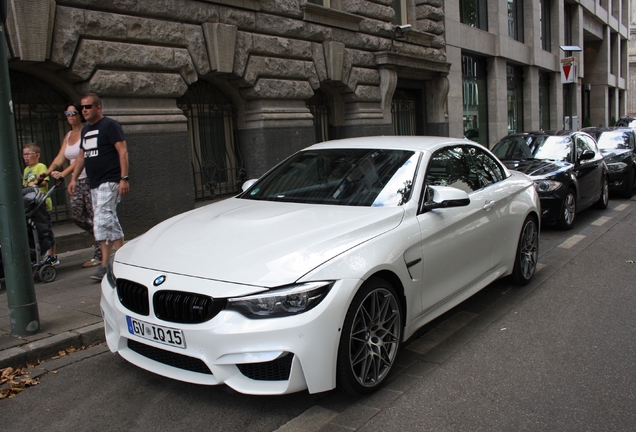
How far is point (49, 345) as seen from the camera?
4.60 metres

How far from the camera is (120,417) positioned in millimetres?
3609

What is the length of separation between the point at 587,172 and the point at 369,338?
8.17 m

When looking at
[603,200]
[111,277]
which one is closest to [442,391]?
[111,277]

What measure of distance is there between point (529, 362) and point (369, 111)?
34.0ft

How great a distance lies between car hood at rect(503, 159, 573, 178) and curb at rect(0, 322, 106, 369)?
23.2ft

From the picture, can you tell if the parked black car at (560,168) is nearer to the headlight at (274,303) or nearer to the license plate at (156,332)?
the headlight at (274,303)

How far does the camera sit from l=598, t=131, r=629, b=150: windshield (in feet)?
46.7

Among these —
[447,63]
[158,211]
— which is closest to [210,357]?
[158,211]

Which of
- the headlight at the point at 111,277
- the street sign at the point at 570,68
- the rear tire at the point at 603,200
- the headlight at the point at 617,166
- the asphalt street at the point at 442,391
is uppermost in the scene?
the street sign at the point at 570,68

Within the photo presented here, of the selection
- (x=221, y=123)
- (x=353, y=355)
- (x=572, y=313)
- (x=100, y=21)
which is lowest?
(x=572, y=313)

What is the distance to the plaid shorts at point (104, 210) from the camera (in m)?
6.32

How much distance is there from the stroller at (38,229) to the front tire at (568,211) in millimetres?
7263

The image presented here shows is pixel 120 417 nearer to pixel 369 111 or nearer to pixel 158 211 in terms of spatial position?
pixel 158 211

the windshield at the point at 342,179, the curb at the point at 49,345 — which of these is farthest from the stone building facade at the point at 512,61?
the curb at the point at 49,345
